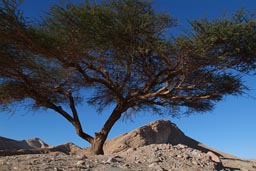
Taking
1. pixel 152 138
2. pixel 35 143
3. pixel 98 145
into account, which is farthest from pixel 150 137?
pixel 35 143

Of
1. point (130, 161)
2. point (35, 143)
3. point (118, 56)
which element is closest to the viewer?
point (130, 161)

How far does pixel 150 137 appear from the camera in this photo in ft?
79.2

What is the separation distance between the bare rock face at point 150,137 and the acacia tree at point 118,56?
7498 mm

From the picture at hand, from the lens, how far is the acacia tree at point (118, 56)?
38.8 feet

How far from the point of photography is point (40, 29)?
12922 mm

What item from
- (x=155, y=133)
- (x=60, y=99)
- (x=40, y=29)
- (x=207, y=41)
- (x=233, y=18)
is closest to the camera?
(x=207, y=41)

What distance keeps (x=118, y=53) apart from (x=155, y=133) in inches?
501

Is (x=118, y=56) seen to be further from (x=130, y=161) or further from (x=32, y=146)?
(x=32, y=146)

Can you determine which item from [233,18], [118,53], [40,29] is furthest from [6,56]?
[233,18]

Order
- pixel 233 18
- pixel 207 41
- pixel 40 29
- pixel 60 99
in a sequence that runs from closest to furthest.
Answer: pixel 207 41
pixel 233 18
pixel 40 29
pixel 60 99

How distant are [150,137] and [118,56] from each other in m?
12.1

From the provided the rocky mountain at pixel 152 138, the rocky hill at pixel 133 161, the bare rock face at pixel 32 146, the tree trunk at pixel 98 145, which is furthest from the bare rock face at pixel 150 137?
the rocky hill at pixel 133 161

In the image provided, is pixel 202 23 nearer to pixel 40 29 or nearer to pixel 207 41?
pixel 207 41

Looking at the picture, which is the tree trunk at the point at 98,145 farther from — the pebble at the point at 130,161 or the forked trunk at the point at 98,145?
the pebble at the point at 130,161
